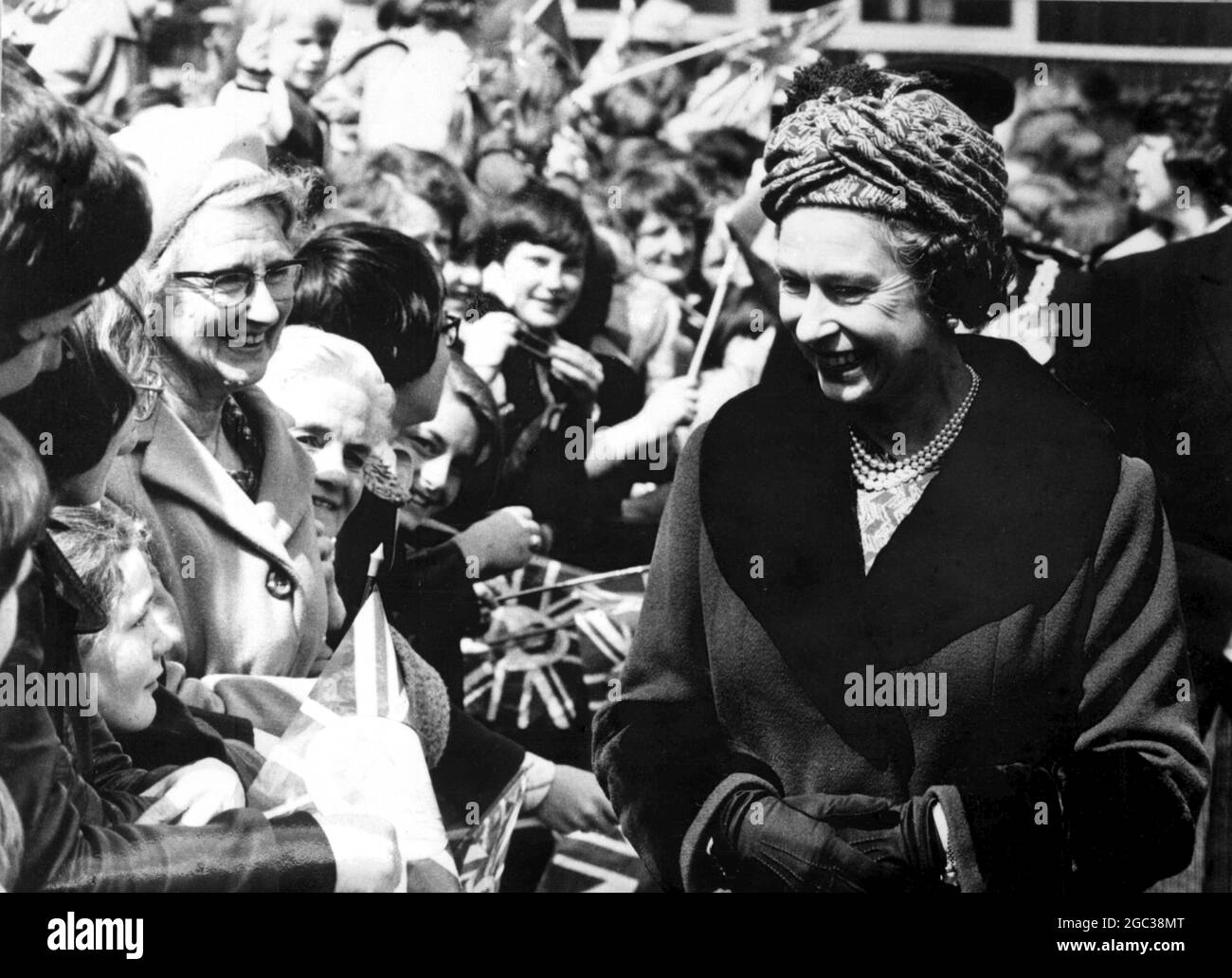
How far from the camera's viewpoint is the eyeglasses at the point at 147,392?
4.17 m

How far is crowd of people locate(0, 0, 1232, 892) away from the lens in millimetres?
4074

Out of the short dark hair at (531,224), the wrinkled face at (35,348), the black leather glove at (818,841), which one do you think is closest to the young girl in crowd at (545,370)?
the short dark hair at (531,224)

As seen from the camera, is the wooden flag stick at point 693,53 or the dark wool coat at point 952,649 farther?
the wooden flag stick at point 693,53

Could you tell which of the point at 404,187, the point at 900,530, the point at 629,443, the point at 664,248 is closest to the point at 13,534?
the point at 404,187

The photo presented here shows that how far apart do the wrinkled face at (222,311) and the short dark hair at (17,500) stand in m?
0.44

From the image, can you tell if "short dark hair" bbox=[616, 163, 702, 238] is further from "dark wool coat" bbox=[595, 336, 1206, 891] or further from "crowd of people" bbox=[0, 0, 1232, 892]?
"dark wool coat" bbox=[595, 336, 1206, 891]

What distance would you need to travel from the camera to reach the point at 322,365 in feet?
13.9

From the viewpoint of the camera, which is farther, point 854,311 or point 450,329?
point 450,329

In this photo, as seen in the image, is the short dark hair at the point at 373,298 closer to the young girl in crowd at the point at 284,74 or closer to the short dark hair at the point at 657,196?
the young girl in crowd at the point at 284,74

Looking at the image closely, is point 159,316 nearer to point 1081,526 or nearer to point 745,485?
point 745,485

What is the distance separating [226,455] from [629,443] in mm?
1052

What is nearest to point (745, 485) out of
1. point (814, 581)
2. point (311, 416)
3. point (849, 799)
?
point (814, 581)

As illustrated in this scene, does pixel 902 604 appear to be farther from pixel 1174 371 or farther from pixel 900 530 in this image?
pixel 1174 371
